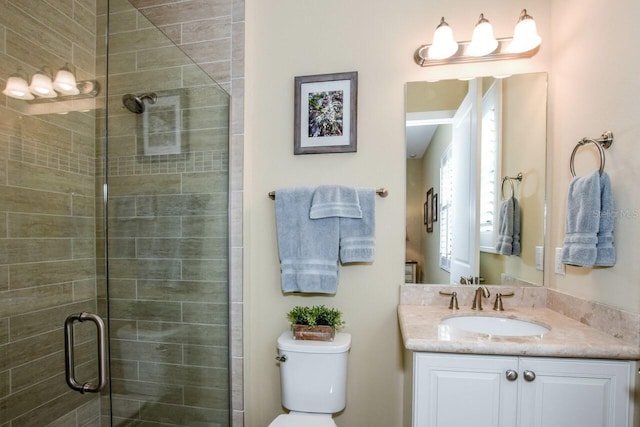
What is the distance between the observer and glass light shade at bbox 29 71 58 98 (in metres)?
1.31

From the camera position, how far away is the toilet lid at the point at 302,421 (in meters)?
1.36

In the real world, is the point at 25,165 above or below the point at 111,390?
above

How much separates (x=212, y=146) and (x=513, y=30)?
1.61 meters

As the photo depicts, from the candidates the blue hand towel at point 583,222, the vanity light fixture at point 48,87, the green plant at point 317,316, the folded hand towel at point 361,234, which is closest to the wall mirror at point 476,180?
the folded hand towel at point 361,234

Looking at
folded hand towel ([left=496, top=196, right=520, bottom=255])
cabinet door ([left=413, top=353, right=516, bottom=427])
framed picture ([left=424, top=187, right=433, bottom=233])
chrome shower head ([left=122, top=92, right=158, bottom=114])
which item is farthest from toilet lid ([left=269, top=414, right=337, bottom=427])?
chrome shower head ([left=122, top=92, right=158, bottom=114])

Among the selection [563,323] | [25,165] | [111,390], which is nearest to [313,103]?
[25,165]

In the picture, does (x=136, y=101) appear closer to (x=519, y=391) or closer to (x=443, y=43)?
(x=443, y=43)

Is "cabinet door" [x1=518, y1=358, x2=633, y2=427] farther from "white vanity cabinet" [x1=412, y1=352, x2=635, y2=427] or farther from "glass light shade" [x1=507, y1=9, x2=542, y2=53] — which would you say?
"glass light shade" [x1=507, y1=9, x2=542, y2=53]

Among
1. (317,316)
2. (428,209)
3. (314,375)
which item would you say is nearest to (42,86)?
(317,316)

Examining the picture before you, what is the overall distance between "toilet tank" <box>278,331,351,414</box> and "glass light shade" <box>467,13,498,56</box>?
1.55 meters

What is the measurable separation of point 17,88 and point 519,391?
2.16 metres

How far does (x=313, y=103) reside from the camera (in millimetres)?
1722

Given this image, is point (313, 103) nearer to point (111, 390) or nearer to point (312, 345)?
point (312, 345)

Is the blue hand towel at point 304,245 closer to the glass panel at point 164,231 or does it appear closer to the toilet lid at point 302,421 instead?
the glass panel at point 164,231
